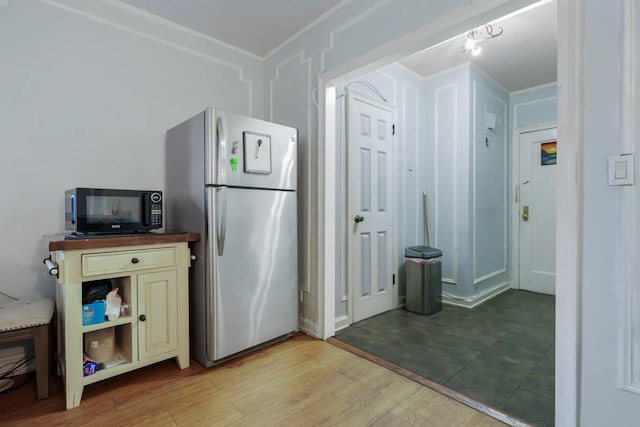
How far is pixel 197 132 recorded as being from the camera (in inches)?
79.7

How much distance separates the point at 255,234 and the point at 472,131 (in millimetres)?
2676

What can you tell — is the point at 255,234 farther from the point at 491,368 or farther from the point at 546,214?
the point at 546,214

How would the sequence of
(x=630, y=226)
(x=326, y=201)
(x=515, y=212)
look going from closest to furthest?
(x=630, y=226)
(x=326, y=201)
(x=515, y=212)

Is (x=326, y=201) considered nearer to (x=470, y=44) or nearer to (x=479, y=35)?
(x=470, y=44)

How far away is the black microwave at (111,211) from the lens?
65.9 inches

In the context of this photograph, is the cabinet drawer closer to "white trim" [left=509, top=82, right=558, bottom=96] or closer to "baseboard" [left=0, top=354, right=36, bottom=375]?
"baseboard" [left=0, top=354, right=36, bottom=375]

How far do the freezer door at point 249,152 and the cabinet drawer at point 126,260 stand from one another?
1.71 feet

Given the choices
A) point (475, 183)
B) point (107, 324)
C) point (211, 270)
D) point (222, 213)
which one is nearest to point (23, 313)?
point (107, 324)

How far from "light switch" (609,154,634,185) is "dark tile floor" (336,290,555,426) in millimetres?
1166

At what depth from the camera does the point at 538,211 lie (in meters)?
4.03

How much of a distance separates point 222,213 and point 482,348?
7.04 ft

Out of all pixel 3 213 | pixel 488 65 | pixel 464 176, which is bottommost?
pixel 3 213

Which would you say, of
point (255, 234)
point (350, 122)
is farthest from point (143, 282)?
point (350, 122)

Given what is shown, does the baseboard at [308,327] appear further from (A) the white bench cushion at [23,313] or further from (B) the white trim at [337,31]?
(B) the white trim at [337,31]
